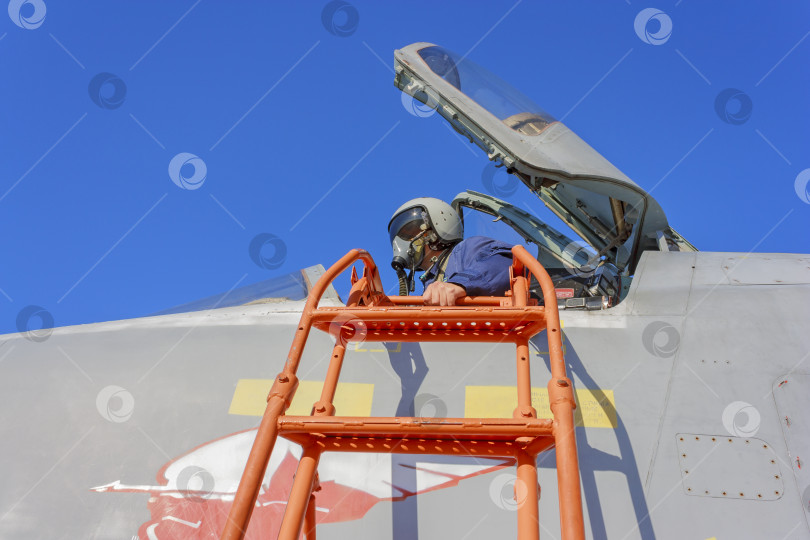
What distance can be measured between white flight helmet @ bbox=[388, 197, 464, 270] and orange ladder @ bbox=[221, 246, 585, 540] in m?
2.11

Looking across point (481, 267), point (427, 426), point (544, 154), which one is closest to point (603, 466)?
point (427, 426)

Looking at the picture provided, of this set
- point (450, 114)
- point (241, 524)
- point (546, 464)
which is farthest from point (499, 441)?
point (450, 114)

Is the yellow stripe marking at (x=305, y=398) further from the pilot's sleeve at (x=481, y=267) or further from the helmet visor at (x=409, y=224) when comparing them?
the helmet visor at (x=409, y=224)

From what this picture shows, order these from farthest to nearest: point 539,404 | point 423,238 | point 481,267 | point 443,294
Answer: point 423,238, point 481,267, point 443,294, point 539,404

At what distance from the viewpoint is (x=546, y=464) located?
2213 mm

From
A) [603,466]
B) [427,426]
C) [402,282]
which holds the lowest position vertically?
[427,426]

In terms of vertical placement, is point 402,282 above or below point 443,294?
above

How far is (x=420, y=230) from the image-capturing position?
4465 mm

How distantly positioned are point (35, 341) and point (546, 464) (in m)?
2.59

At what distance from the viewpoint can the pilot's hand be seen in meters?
2.71

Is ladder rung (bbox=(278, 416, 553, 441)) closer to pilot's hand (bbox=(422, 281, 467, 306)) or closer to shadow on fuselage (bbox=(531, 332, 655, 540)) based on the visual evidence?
shadow on fuselage (bbox=(531, 332, 655, 540))

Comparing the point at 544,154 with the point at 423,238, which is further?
the point at 423,238

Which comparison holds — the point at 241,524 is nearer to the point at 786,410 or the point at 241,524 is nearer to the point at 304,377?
the point at 304,377

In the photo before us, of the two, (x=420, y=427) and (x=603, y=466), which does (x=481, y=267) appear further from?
(x=420, y=427)
